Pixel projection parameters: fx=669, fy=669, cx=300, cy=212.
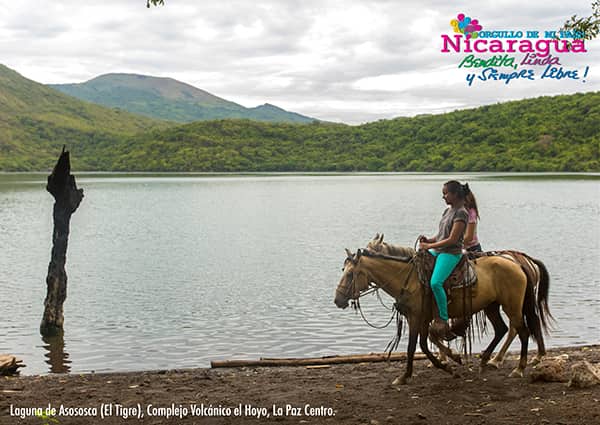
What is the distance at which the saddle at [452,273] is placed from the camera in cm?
870

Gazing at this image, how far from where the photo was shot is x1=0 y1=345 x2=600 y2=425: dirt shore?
727cm

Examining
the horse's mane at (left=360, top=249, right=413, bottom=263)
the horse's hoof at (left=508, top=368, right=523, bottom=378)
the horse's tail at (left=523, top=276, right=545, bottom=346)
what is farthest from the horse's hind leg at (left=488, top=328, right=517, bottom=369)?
the horse's mane at (left=360, top=249, right=413, bottom=263)

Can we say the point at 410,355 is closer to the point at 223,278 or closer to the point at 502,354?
the point at 502,354

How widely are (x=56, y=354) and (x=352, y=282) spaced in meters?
8.02

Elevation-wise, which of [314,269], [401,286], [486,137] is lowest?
[314,269]

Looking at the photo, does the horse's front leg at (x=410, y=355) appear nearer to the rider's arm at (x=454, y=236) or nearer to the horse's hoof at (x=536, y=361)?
→ the rider's arm at (x=454, y=236)

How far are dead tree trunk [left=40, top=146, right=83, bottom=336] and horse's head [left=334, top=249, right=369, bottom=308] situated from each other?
8.57m

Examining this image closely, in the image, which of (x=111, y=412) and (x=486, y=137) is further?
(x=486, y=137)

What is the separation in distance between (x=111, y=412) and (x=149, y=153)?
192539mm

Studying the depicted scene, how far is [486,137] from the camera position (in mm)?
163250

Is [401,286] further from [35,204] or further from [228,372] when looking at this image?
[35,204]

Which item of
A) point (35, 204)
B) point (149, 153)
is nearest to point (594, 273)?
point (35, 204)

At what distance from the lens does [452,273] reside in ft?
28.6

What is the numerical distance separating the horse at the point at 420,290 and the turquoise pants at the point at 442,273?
0.17 meters
